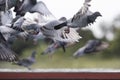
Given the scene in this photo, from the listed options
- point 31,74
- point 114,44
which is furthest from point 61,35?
point 114,44

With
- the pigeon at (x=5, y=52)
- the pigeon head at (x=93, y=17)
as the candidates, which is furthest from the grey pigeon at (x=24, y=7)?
the pigeon head at (x=93, y=17)

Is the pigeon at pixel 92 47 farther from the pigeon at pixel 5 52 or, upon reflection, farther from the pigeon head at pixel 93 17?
the pigeon at pixel 5 52

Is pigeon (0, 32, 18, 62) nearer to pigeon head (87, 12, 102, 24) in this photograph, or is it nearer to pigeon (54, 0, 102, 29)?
pigeon (54, 0, 102, 29)

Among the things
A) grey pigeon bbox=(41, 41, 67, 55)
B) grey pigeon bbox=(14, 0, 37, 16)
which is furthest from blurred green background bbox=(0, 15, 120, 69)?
grey pigeon bbox=(14, 0, 37, 16)

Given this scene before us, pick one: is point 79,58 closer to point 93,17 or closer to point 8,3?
point 93,17

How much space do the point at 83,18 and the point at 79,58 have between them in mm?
438

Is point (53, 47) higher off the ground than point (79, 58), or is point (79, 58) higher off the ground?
point (53, 47)

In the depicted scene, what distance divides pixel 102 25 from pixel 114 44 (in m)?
0.36

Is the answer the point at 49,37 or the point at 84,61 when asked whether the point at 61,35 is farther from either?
the point at 84,61

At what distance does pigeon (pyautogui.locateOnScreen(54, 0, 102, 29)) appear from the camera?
2.98 metres

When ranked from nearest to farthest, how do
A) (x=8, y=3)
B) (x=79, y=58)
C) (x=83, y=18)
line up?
1. (x=83, y=18)
2. (x=8, y=3)
3. (x=79, y=58)

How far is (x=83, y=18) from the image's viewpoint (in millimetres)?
2998

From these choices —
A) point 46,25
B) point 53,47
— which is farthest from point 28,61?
point 46,25

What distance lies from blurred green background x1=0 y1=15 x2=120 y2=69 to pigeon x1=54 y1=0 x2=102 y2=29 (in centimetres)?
8
